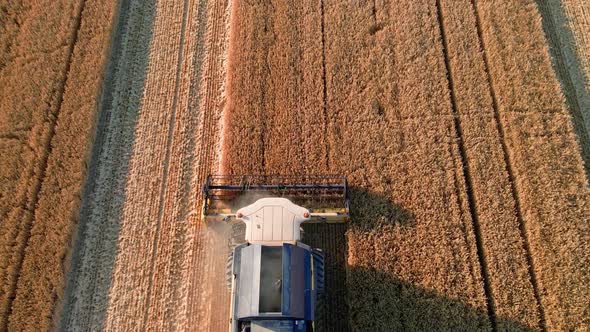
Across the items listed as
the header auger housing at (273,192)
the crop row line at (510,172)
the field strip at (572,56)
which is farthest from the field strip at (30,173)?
the field strip at (572,56)

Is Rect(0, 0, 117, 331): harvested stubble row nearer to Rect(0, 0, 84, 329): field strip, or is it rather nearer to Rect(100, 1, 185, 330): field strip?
Rect(0, 0, 84, 329): field strip

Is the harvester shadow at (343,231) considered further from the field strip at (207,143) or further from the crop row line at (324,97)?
the field strip at (207,143)

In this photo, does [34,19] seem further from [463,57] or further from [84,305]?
[463,57]

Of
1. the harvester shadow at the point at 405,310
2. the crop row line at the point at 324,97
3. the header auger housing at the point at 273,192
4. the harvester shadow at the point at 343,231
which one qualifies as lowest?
the harvester shadow at the point at 405,310

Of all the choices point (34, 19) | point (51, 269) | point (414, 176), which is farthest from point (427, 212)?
point (34, 19)

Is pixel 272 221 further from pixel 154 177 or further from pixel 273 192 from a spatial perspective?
pixel 154 177

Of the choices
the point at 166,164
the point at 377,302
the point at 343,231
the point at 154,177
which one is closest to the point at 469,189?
the point at 343,231
